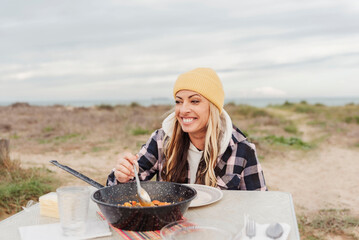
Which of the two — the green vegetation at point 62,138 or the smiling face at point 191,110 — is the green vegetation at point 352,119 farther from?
A: the smiling face at point 191,110


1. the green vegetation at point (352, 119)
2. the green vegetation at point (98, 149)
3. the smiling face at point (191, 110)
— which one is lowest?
the green vegetation at point (352, 119)

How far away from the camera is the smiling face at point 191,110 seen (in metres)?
2.39

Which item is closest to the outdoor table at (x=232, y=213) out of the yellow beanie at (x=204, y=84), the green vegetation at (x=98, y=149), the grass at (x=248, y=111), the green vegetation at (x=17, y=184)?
the yellow beanie at (x=204, y=84)

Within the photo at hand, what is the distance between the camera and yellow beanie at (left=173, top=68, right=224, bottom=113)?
2.37 meters

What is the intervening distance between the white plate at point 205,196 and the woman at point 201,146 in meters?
0.44

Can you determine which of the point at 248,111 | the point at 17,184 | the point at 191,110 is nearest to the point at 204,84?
the point at 191,110

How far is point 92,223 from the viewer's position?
1522mm

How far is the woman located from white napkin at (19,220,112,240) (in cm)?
84

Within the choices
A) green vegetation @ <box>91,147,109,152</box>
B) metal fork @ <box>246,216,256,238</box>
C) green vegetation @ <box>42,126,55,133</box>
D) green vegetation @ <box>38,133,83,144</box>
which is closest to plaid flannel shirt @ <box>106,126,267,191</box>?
metal fork @ <box>246,216,256,238</box>

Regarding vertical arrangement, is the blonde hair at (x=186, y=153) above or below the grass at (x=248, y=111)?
above

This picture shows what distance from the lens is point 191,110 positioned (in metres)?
2.38

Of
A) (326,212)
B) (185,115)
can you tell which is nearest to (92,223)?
(185,115)

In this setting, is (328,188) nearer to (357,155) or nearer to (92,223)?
(357,155)

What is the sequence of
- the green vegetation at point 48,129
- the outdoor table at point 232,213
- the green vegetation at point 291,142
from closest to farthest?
the outdoor table at point 232,213 → the green vegetation at point 291,142 → the green vegetation at point 48,129
